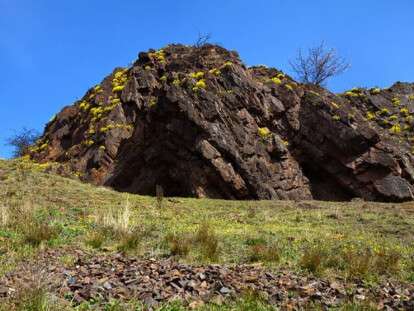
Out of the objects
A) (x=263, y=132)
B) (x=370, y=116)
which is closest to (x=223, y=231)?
(x=263, y=132)

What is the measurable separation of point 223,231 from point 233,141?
16.5 meters

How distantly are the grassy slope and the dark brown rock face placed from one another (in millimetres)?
5911

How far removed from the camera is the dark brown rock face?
1174 inches

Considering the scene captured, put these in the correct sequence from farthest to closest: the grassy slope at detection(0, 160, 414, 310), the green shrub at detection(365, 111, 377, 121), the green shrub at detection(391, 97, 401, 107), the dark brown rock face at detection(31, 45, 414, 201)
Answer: the green shrub at detection(391, 97, 401, 107) → the green shrub at detection(365, 111, 377, 121) → the dark brown rock face at detection(31, 45, 414, 201) → the grassy slope at detection(0, 160, 414, 310)

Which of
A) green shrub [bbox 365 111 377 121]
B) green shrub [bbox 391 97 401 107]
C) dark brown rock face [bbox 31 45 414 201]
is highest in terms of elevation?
green shrub [bbox 391 97 401 107]

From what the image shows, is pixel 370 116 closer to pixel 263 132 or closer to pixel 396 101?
pixel 396 101

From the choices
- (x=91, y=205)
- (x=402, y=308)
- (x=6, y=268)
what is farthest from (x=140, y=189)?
(x=402, y=308)

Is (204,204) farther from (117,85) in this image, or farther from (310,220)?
(117,85)

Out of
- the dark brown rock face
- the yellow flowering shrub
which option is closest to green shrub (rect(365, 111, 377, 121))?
the dark brown rock face

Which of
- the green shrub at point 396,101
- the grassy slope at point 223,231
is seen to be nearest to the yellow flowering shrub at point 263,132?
the grassy slope at point 223,231

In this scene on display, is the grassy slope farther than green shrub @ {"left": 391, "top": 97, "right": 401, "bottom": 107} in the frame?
No

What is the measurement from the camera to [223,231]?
46.8 ft

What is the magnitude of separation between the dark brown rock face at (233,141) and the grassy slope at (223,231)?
5911 millimetres

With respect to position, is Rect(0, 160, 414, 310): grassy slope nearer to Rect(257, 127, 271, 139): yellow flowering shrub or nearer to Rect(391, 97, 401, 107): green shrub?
Rect(257, 127, 271, 139): yellow flowering shrub
